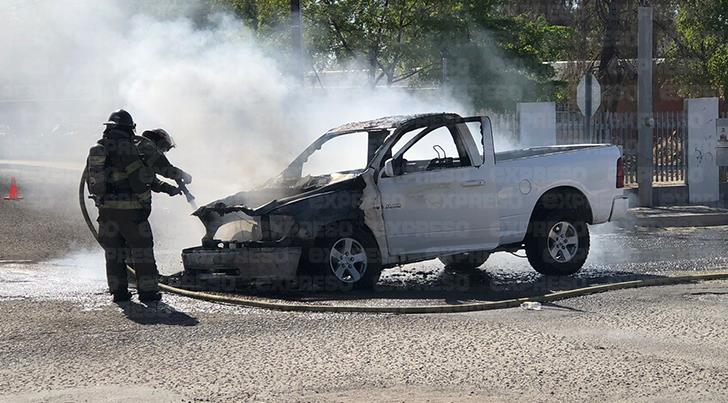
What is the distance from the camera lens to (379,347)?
Answer: 740 centimetres

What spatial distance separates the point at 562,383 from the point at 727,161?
15.6 m

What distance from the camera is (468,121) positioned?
10883 mm

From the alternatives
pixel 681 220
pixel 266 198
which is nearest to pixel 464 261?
pixel 266 198

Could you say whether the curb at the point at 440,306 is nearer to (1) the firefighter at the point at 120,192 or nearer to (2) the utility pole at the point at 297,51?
(1) the firefighter at the point at 120,192

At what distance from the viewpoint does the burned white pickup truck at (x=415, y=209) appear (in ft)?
32.7

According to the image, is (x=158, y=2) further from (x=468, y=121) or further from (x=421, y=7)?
(x=468, y=121)

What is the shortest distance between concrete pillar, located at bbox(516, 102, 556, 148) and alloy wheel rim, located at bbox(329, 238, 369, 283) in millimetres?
10819

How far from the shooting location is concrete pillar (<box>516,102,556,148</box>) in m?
20.4

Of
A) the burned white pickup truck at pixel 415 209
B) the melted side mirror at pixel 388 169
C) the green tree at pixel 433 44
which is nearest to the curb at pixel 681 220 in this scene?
the burned white pickup truck at pixel 415 209

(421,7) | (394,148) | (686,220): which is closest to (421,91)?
(421,7)

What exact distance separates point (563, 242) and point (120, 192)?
4.59 meters

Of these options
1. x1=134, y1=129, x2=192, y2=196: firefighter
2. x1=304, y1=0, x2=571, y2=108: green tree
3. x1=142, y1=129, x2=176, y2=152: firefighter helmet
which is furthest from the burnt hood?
x1=304, y1=0, x2=571, y2=108: green tree

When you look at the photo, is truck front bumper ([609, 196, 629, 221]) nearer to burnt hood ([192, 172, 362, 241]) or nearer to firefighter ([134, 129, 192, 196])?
burnt hood ([192, 172, 362, 241])

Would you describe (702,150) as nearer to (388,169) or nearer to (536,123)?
(536,123)
